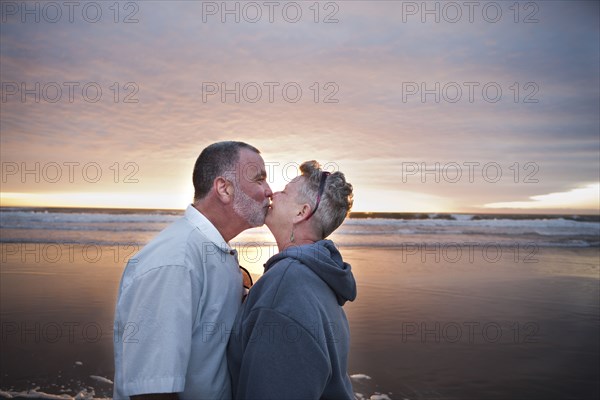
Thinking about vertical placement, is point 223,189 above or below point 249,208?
above

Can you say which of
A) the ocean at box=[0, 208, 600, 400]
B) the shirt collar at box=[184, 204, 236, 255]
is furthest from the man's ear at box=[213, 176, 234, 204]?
the ocean at box=[0, 208, 600, 400]

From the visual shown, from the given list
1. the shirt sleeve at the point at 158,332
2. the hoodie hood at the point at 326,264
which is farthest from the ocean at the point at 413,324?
the shirt sleeve at the point at 158,332

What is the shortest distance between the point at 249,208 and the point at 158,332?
0.98m

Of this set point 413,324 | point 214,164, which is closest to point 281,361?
point 214,164

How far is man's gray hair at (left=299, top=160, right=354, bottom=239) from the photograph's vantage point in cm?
271

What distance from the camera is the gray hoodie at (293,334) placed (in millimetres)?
2057

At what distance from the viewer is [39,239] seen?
18.2m

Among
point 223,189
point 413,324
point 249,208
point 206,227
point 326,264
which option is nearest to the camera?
point 326,264

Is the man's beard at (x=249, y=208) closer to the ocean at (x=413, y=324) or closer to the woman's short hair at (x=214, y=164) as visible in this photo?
the woman's short hair at (x=214, y=164)

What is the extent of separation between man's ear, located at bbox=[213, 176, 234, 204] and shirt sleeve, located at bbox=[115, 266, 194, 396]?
614 mm

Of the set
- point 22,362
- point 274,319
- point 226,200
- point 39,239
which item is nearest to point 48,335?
point 22,362

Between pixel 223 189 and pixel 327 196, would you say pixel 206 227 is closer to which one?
pixel 223 189

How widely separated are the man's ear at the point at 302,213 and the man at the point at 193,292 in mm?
242

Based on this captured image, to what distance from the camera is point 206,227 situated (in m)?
2.50
